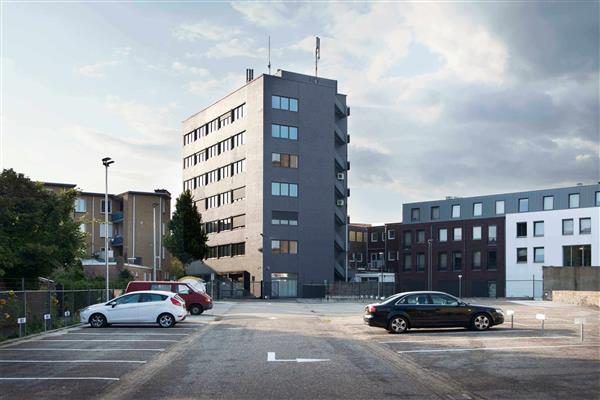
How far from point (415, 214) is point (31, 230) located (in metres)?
68.9

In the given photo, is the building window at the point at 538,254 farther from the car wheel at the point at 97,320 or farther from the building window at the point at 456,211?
the car wheel at the point at 97,320

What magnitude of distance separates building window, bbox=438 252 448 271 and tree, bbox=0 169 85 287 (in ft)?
203

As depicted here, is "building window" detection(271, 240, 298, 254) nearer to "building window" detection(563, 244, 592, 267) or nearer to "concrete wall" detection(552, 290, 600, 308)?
"building window" detection(563, 244, 592, 267)

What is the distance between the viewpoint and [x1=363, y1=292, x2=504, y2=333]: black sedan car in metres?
26.1

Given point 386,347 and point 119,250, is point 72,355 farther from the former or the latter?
point 119,250

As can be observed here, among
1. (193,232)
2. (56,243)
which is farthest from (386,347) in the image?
(193,232)

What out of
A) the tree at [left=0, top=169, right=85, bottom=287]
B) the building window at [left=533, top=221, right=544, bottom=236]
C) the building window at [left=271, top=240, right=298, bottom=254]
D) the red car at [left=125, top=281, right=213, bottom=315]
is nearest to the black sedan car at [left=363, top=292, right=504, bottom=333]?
the tree at [left=0, top=169, right=85, bottom=287]

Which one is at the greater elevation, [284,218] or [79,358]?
[284,218]

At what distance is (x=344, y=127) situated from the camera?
85.1 meters

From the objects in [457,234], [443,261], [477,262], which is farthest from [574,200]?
[443,261]

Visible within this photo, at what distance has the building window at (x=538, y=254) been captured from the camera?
81.8m

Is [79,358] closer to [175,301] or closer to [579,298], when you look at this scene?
[175,301]

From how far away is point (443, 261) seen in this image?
91.5m

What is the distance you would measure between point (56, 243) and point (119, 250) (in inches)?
1957
